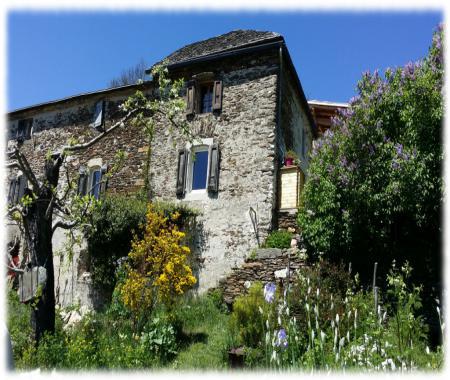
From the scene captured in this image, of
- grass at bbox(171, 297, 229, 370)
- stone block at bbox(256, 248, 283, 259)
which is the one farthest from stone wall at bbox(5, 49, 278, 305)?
grass at bbox(171, 297, 229, 370)

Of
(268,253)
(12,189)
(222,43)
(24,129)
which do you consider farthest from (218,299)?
(24,129)

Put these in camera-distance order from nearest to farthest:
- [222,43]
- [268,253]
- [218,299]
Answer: [268,253] < [218,299] < [222,43]

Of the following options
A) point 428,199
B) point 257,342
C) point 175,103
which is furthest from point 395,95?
point 257,342

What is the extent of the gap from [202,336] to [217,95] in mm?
7690

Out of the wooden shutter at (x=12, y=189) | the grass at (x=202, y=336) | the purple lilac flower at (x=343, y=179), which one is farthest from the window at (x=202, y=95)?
the wooden shutter at (x=12, y=189)

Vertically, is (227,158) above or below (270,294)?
above

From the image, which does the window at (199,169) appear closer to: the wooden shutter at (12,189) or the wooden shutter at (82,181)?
the wooden shutter at (82,181)

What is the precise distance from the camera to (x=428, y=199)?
884 cm

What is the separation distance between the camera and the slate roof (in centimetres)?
1360

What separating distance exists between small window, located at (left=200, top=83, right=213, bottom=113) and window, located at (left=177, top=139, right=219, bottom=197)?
1.26m

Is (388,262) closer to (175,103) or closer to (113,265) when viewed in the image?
(175,103)

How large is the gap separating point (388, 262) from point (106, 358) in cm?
598

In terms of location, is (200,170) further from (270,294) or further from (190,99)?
(270,294)

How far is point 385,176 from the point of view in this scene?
930cm
